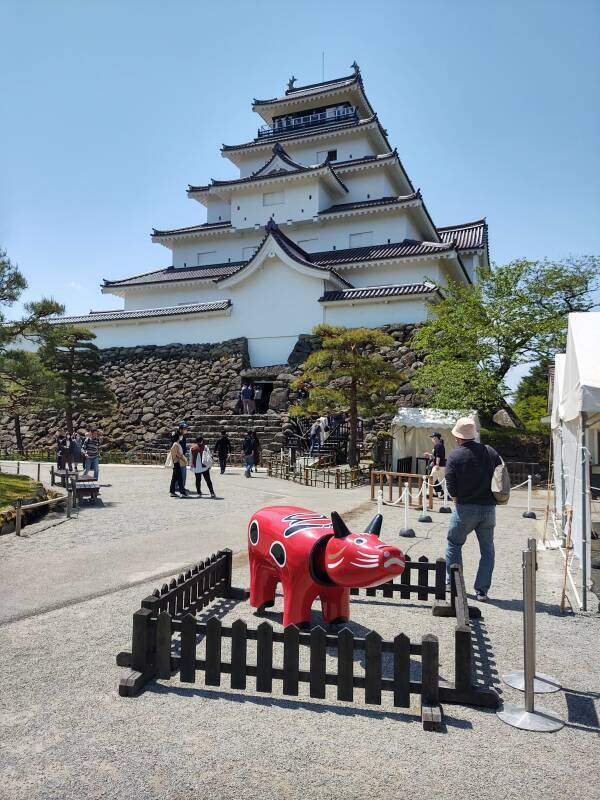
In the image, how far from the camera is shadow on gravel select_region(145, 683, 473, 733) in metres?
3.69

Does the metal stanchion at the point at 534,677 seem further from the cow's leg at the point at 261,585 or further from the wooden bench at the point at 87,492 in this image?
the wooden bench at the point at 87,492

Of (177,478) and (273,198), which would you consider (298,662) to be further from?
(273,198)

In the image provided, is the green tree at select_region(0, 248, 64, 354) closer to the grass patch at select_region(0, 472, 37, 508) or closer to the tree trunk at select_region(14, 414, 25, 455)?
the grass patch at select_region(0, 472, 37, 508)

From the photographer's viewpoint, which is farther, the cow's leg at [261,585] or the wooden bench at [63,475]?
the wooden bench at [63,475]

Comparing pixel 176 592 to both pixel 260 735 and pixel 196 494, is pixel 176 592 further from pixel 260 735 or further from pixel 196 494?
pixel 196 494

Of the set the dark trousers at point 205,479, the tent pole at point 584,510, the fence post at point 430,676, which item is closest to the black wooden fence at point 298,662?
the fence post at point 430,676

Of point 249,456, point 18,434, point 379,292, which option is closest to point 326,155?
point 379,292

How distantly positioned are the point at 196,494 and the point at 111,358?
62.8 feet

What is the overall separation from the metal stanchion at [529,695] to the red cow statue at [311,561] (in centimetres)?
84

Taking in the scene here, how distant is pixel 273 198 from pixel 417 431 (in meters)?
19.6

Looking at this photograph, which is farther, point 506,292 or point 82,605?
point 506,292

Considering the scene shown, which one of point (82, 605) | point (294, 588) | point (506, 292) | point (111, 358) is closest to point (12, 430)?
point (111, 358)

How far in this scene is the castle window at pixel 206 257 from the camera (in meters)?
35.0

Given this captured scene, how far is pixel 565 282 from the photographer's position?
22234 mm
